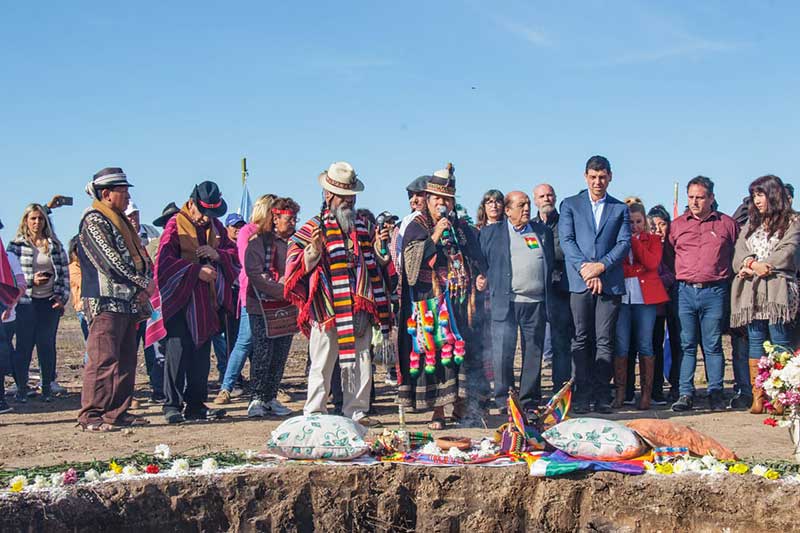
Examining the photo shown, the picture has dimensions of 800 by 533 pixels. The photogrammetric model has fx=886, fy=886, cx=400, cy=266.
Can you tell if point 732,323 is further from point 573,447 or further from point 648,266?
point 573,447

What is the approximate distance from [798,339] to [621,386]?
1.59 metres

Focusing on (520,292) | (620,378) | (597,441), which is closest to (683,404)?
(620,378)

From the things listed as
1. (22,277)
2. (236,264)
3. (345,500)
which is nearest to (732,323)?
(345,500)

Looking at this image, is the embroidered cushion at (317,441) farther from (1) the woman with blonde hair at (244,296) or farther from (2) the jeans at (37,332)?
(2) the jeans at (37,332)

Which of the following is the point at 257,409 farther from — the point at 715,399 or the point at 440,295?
the point at 715,399

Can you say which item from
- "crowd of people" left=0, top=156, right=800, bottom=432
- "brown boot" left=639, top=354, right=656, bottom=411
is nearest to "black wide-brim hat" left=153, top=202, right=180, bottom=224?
"crowd of people" left=0, top=156, right=800, bottom=432

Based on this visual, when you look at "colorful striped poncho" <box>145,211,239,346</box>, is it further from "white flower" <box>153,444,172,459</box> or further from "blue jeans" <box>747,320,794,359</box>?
"blue jeans" <box>747,320,794,359</box>

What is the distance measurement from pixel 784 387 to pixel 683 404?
107 inches

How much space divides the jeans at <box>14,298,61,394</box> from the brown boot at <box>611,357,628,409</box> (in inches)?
222

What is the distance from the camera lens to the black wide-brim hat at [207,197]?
300 inches

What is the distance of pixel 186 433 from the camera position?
23.1 feet

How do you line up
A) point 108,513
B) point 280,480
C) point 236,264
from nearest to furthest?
point 108,513
point 280,480
point 236,264

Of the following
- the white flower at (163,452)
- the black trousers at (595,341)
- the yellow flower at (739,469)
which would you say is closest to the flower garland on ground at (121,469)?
the white flower at (163,452)

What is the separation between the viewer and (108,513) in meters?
5.09
